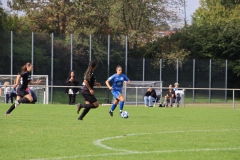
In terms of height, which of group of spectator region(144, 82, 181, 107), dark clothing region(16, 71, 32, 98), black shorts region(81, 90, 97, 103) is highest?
dark clothing region(16, 71, 32, 98)

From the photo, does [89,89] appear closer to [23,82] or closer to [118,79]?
[23,82]

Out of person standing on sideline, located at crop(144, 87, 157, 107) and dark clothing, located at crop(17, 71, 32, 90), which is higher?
dark clothing, located at crop(17, 71, 32, 90)

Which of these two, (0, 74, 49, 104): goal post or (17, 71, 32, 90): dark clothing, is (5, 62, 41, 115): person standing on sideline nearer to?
(17, 71, 32, 90): dark clothing

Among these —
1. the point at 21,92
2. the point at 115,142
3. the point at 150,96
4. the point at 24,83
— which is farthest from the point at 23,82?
the point at 150,96

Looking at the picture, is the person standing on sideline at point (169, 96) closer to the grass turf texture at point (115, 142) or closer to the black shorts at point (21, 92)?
the black shorts at point (21, 92)

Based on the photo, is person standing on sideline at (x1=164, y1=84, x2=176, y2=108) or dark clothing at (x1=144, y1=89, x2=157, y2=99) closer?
person standing on sideline at (x1=164, y1=84, x2=176, y2=108)

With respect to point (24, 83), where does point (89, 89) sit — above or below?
below

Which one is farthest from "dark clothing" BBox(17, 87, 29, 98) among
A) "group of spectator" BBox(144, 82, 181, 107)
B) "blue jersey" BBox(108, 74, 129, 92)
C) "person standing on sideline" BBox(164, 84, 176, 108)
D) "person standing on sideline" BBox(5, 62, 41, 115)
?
"person standing on sideline" BBox(164, 84, 176, 108)

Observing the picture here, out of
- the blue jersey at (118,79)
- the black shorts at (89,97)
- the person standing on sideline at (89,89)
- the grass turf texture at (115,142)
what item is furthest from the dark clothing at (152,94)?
the grass turf texture at (115,142)


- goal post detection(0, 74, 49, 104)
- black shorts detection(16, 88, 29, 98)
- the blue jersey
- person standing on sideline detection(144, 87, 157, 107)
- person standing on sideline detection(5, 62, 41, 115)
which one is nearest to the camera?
person standing on sideline detection(5, 62, 41, 115)

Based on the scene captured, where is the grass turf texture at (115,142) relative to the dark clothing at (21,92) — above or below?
below

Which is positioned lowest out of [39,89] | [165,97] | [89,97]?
[165,97]

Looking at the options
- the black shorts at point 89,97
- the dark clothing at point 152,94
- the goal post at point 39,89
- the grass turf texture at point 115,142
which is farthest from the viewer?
the dark clothing at point 152,94

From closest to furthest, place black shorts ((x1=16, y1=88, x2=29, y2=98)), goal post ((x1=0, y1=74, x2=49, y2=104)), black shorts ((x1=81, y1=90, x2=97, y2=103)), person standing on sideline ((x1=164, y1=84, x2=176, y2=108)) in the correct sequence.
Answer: black shorts ((x1=81, y1=90, x2=97, y2=103)) < black shorts ((x1=16, y1=88, x2=29, y2=98)) < goal post ((x1=0, y1=74, x2=49, y2=104)) < person standing on sideline ((x1=164, y1=84, x2=176, y2=108))
